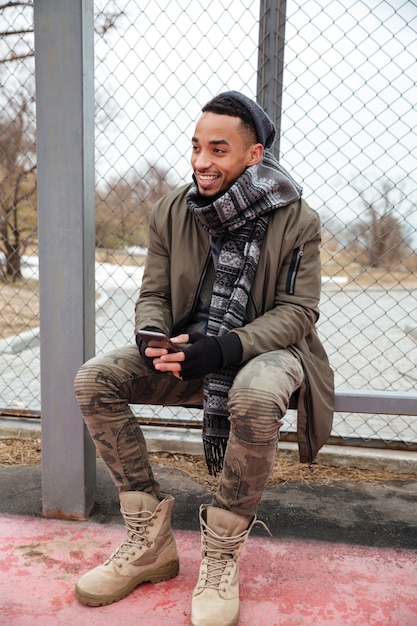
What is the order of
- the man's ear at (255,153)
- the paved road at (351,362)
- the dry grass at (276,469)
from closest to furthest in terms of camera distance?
the man's ear at (255,153), the dry grass at (276,469), the paved road at (351,362)

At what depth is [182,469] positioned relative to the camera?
2990 mm

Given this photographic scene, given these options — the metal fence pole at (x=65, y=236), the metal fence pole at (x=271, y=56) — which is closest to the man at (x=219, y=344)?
the metal fence pole at (x=65, y=236)

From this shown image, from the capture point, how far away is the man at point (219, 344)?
6.14ft

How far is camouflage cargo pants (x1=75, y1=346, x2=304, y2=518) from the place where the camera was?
5.82ft

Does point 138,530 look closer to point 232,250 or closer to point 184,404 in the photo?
point 184,404

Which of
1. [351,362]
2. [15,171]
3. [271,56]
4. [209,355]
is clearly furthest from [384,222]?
[15,171]

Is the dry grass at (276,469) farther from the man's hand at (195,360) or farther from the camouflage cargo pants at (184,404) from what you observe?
the man's hand at (195,360)

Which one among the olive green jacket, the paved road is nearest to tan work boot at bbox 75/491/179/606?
the olive green jacket

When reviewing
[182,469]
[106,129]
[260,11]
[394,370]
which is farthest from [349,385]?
[260,11]

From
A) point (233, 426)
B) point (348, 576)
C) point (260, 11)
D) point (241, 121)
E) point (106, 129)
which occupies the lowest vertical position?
point (348, 576)

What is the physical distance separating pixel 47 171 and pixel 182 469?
1.58 metres

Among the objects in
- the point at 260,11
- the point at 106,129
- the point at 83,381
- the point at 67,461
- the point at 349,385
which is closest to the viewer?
the point at 83,381

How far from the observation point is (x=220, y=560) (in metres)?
1.87

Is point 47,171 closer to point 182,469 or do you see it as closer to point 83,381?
point 83,381
